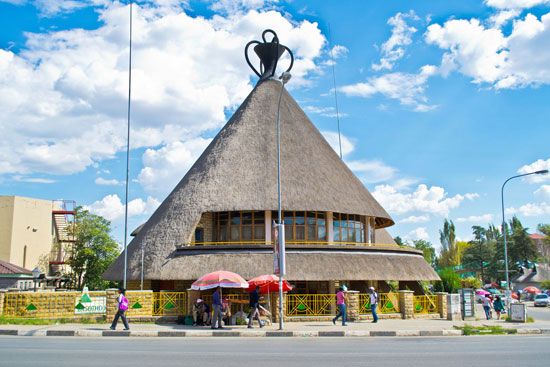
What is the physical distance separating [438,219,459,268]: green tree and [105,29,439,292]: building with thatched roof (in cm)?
6560

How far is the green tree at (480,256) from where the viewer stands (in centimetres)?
10569

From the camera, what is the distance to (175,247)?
A: 29609mm

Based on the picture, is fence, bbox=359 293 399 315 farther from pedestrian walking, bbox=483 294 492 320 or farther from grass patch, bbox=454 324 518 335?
grass patch, bbox=454 324 518 335

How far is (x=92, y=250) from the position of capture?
55062mm

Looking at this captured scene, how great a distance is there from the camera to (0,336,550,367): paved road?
12203mm

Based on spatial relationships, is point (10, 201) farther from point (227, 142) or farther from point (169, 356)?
Answer: point (169, 356)

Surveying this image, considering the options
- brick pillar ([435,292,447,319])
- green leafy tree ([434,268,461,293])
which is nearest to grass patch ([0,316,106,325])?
brick pillar ([435,292,447,319])

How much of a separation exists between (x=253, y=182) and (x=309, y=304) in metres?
8.53

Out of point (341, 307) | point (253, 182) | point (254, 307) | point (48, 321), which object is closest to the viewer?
point (254, 307)

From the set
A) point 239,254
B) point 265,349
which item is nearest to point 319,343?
point 265,349

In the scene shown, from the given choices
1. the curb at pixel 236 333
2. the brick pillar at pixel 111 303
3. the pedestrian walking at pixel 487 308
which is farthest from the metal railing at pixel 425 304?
the brick pillar at pixel 111 303

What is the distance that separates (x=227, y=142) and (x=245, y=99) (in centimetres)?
627

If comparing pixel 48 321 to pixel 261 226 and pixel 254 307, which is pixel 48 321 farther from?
pixel 261 226

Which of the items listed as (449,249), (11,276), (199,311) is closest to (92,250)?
(11,276)
